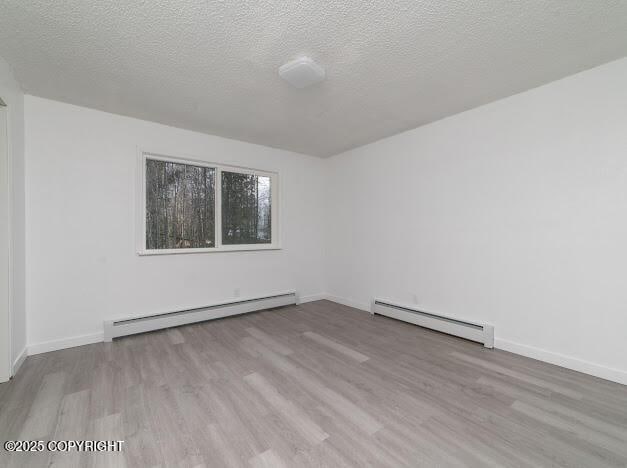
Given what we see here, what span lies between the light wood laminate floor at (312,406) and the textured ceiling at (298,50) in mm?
2561

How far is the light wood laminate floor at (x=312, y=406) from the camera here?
1.43 m

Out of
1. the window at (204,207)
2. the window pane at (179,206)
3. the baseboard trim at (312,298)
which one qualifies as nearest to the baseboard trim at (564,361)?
the baseboard trim at (312,298)

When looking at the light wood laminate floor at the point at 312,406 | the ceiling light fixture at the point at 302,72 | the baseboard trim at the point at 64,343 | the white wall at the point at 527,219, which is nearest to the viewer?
the light wood laminate floor at the point at 312,406

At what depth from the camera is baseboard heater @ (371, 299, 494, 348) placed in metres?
2.79

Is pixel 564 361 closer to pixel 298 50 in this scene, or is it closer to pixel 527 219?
pixel 527 219

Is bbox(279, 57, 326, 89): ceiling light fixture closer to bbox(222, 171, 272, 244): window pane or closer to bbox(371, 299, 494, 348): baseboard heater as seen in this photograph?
bbox(222, 171, 272, 244): window pane

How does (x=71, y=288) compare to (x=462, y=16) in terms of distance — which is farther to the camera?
(x=71, y=288)

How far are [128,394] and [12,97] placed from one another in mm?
2693

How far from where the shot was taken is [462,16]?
1649 millimetres

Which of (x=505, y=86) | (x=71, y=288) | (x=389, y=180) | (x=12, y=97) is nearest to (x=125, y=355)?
(x=71, y=288)

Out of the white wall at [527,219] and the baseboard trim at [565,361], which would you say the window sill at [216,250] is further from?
the baseboard trim at [565,361]

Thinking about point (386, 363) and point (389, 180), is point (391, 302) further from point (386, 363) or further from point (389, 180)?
point (389, 180)

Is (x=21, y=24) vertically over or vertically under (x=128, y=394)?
over

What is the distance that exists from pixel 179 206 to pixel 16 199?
1.47 m
